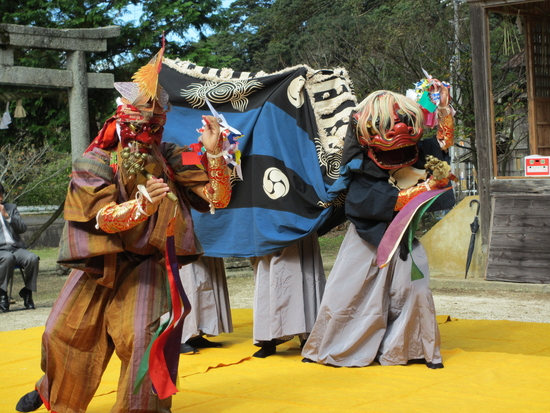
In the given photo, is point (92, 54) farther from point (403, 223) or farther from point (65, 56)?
point (403, 223)

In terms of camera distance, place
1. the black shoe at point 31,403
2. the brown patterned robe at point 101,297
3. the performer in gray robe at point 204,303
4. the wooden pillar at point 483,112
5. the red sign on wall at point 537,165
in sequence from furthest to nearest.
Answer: the wooden pillar at point 483,112 < the red sign on wall at point 537,165 < the performer in gray robe at point 204,303 < the black shoe at point 31,403 < the brown patterned robe at point 101,297

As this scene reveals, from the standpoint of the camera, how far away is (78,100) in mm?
9602

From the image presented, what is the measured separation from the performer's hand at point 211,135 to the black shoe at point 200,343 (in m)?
2.22

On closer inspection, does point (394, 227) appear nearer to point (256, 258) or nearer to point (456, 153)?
point (256, 258)

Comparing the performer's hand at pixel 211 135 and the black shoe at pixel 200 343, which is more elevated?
the performer's hand at pixel 211 135

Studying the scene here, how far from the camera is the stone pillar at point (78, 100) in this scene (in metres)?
9.54

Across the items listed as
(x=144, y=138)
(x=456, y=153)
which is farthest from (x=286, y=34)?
(x=144, y=138)

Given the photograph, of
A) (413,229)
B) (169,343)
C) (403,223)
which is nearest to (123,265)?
(169,343)

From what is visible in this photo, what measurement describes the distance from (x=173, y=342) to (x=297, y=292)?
166cm

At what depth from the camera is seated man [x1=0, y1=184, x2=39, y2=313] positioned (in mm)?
7227

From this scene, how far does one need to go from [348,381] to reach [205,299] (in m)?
1.46

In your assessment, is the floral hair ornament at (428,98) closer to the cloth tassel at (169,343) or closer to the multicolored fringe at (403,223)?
the multicolored fringe at (403,223)

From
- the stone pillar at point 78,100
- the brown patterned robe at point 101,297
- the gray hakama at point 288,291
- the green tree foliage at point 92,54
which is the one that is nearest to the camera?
the brown patterned robe at point 101,297

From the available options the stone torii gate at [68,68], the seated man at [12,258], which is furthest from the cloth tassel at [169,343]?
the stone torii gate at [68,68]
